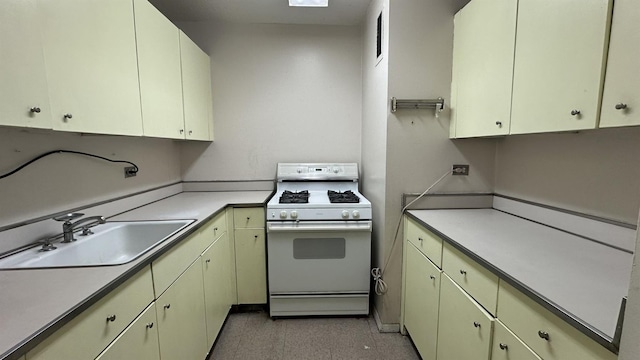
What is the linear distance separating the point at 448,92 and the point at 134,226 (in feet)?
7.00

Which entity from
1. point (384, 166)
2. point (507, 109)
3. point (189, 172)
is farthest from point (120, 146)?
point (507, 109)

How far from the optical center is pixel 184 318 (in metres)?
1.41

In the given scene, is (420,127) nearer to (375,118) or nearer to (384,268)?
(375,118)

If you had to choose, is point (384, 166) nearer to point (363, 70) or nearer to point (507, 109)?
point (507, 109)

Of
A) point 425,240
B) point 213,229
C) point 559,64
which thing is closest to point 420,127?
point 425,240

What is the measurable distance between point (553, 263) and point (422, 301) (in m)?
0.80

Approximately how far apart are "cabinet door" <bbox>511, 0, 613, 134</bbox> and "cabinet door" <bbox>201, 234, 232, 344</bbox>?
187 cm

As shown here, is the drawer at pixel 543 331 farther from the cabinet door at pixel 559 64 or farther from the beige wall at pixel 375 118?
the beige wall at pixel 375 118

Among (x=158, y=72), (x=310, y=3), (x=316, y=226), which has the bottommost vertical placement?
(x=316, y=226)

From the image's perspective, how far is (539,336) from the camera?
83 centimetres

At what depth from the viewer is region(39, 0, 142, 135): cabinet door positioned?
102 cm

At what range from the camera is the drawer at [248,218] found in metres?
2.22

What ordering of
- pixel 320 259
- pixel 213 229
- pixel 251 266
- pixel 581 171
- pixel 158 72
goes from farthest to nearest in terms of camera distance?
pixel 251 266 < pixel 320 259 < pixel 213 229 < pixel 158 72 < pixel 581 171

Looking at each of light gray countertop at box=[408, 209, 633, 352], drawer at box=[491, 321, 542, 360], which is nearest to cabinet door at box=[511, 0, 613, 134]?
light gray countertop at box=[408, 209, 633, 352]
